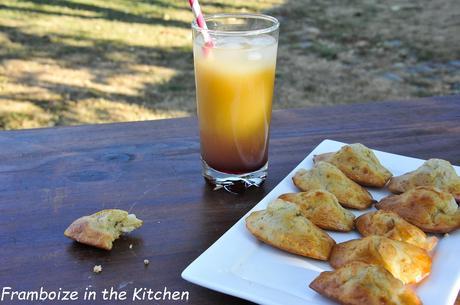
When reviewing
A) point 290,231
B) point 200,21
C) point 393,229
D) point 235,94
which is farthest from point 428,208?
point 200,21

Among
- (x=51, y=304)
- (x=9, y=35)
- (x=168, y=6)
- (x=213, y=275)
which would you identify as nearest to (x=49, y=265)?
(x=51, y=304)

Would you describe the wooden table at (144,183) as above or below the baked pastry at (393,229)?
below

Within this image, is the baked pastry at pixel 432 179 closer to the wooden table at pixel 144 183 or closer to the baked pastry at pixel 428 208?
the baked pastry at pixel 428 208

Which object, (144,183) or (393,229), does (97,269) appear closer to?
(144,183)

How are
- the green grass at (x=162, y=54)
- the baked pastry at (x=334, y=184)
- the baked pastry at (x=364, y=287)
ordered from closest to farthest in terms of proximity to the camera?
the baked pastry at (x=364, y=287) → the baked pastry at (x=334, y=184) → the green grass at (x=162, y=54)

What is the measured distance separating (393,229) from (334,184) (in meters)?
0.17

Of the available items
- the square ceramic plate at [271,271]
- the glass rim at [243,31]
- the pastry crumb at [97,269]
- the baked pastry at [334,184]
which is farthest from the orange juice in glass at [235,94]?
the pastry crumb at [97,269]

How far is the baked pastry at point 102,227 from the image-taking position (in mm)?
892

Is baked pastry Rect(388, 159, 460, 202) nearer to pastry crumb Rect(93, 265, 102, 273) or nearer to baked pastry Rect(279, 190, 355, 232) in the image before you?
baked pastry Rect(279, 190, 355, 232)

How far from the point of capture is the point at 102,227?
905mm

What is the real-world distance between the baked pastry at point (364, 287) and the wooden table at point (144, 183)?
129mm

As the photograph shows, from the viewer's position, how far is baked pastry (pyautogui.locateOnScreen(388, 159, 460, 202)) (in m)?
1.02

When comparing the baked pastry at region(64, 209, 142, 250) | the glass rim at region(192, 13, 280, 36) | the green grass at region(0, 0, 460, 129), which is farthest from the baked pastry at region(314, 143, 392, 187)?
the green grass at region(0, 0, 460, 129)

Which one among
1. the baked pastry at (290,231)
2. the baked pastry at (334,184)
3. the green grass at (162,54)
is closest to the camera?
the baked pastry at (290,231)
